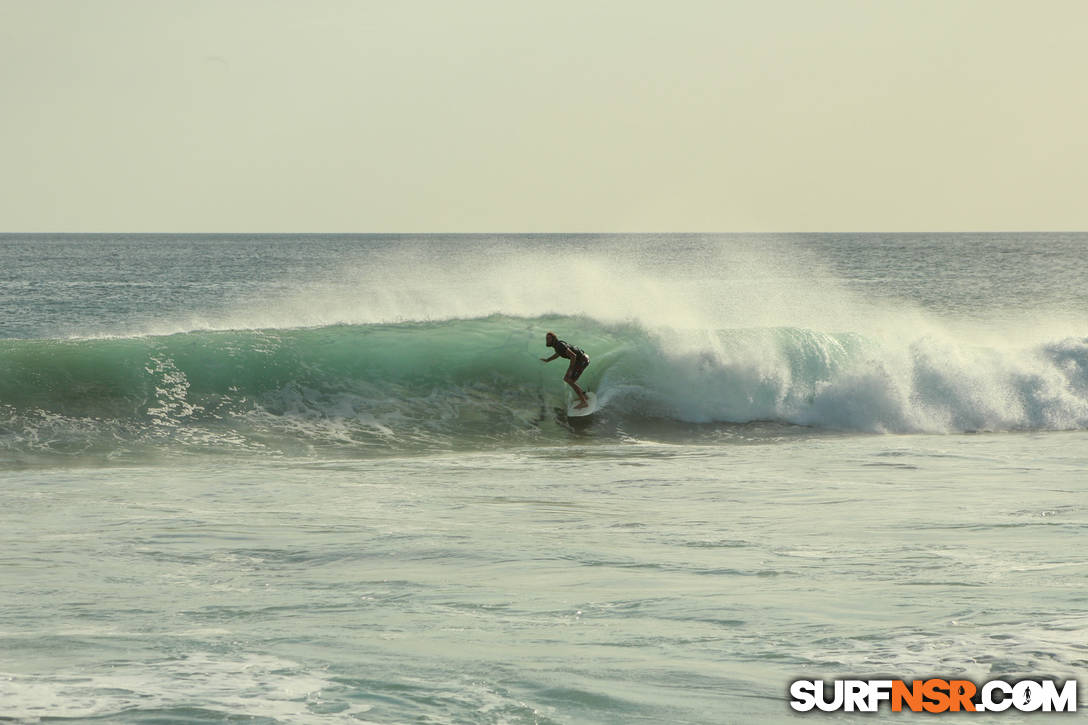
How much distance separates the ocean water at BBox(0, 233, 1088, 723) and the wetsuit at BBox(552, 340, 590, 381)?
68cm

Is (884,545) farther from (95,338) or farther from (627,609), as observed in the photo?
(95,338)

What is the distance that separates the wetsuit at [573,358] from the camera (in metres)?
17.1

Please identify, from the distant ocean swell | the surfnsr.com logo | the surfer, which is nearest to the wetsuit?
the surfer

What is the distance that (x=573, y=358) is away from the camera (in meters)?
17.3

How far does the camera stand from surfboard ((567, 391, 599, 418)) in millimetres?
17234

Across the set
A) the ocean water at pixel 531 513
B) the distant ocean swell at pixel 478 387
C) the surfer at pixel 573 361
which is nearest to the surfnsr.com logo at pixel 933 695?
the ocean water at pixel 531 513

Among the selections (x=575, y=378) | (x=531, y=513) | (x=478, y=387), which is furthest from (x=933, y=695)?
(x=478, y=387)

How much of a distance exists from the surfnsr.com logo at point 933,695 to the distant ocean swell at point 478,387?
32.7ft

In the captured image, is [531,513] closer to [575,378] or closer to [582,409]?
[575,378]

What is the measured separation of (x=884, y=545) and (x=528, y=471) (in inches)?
197

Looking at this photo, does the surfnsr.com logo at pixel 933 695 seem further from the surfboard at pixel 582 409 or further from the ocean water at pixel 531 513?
the surfboard at pixel 582 409

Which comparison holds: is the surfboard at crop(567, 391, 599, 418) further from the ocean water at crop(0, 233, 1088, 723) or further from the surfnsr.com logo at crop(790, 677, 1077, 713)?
the surfnsr.com logo at crop(790, 677, 1077, 713)

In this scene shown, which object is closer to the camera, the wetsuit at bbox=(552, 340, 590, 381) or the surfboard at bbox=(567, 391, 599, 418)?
the wetsuit at bbox=(552, 340, 590, 381)

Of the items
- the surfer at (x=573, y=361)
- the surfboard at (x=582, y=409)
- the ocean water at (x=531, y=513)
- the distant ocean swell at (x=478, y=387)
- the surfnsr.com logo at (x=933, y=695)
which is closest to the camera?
the surfnsr.com logo at (x=933, y=695)
